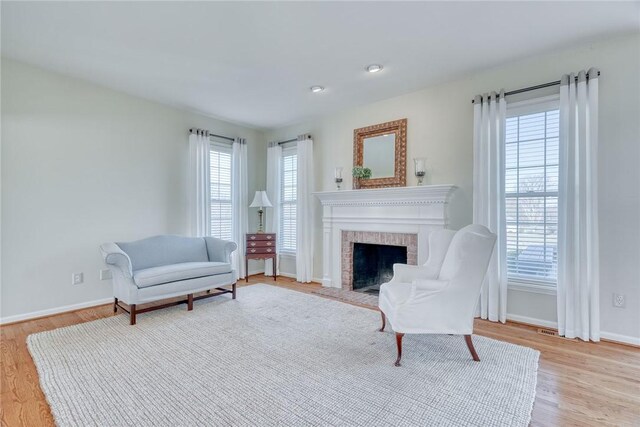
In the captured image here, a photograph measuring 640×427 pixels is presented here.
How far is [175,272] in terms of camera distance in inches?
132

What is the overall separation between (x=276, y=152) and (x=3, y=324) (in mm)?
3962

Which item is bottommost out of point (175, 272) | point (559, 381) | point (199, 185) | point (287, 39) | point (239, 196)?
point (559, 381)

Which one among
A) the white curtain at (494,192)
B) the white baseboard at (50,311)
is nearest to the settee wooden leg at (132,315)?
the white baseboard at (50,311)

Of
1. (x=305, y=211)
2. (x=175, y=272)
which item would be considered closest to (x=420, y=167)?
(x=305, y=211)

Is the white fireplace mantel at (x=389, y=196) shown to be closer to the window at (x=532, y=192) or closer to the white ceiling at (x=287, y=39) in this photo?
the window at (x=532, y=192)

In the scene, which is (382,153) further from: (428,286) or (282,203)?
(428,286)

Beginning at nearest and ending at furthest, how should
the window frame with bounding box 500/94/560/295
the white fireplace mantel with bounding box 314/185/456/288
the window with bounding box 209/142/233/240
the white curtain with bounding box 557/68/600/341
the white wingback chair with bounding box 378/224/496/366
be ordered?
1. the white wingback chair with bounding box 378/224/496/366
2. the white curtain with bounding box 557/68/600/341
3. the window frame with bounding box 500/94/560/295
4. the white fireplace mantel with bounding box 314/185/456/288
5. the window with bounding box 209/142/233/240

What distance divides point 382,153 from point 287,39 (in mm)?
1986

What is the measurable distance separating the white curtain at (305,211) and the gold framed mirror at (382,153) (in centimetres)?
84

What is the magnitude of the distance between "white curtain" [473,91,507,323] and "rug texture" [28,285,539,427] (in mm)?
650

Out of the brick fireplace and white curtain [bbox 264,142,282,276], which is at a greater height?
white curtain [bbox 264,142,282,276]

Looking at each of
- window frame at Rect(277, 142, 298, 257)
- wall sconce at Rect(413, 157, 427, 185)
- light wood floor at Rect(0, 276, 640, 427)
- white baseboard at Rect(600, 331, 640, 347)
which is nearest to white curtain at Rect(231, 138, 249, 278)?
window frame at Rect(277, 142, 298, 257)

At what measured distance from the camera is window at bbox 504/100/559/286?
116 inches

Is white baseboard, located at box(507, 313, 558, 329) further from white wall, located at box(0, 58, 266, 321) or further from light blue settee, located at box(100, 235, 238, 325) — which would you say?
white wall, located at box(0, 58, 266, 321)
